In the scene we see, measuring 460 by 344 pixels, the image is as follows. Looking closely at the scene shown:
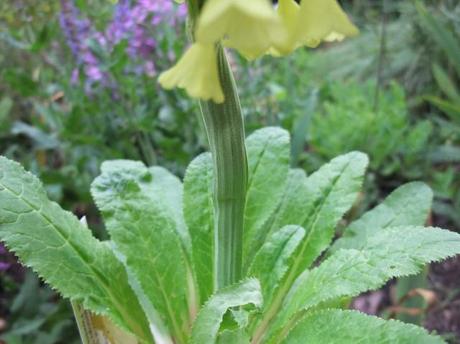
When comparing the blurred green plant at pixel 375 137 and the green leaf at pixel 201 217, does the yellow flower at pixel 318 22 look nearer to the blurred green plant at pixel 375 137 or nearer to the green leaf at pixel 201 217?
the green leaf at pixel 201 217

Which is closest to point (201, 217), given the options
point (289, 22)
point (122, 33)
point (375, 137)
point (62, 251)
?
point (62, 251)

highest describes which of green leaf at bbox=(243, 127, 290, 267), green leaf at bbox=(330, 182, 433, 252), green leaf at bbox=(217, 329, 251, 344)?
green leaf at bbox=(243, 127, 290, 267)

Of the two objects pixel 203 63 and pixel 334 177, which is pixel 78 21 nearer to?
pixel 334 177

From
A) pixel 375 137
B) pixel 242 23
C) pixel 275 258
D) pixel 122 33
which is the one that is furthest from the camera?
pixel 375 137

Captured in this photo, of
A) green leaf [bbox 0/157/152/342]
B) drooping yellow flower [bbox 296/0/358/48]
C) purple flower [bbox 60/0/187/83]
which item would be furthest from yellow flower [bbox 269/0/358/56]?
purple flower [bbox 60/0/187/83]

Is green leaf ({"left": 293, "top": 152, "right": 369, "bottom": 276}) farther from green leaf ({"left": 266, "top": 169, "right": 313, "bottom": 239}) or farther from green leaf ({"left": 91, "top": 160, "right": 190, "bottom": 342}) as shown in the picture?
green leaf ({"left": 91, "top": 160, "right": 190, "bottom": 342})

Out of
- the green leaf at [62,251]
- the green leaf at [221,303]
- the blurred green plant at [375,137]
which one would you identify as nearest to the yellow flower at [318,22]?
the green leaf at [221,303]

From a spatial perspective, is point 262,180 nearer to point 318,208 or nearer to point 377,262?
point 318,208
